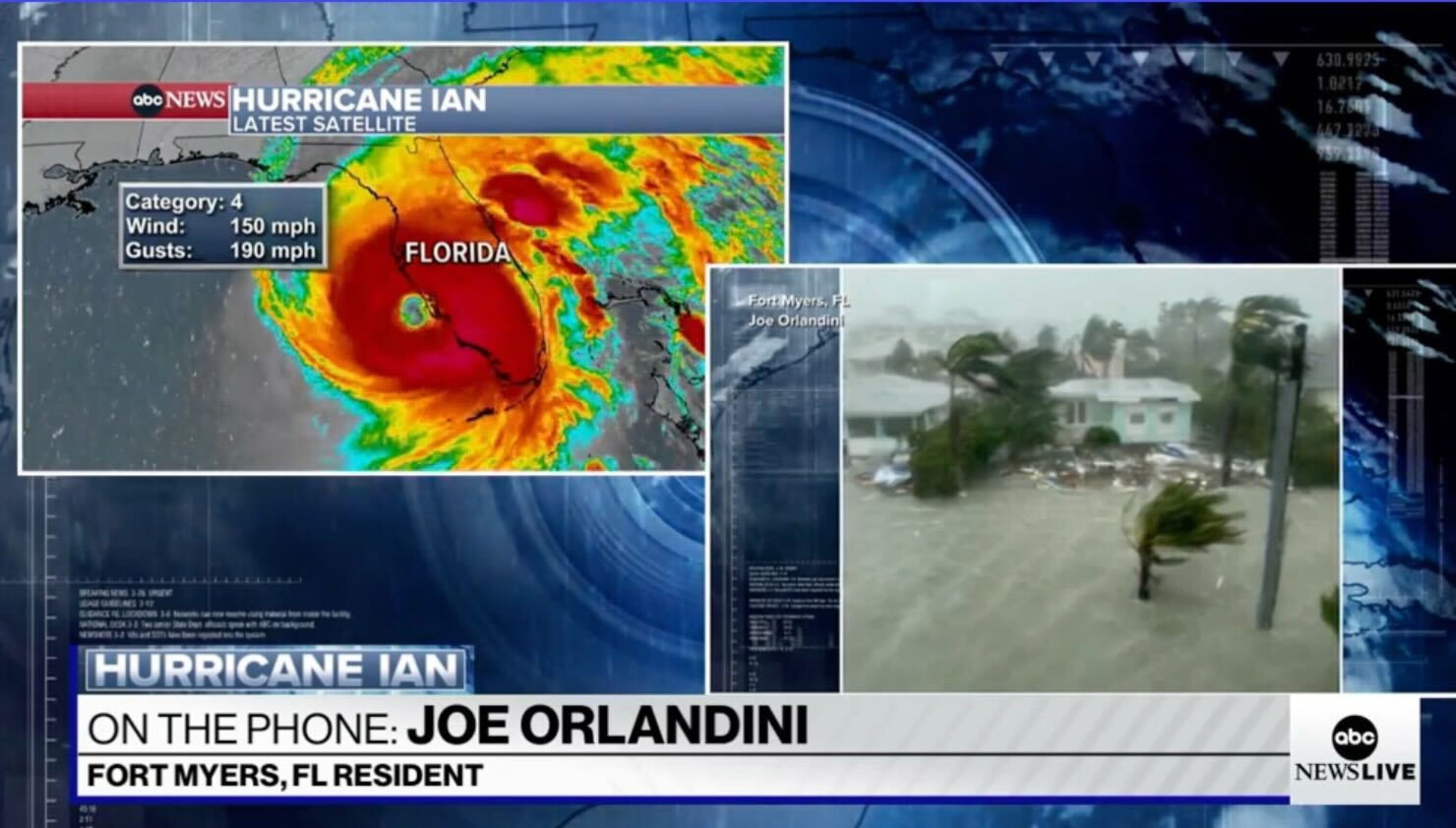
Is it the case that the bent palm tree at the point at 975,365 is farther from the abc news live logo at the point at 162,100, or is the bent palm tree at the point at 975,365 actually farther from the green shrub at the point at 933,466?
the abc news live logo at the point at 162,100

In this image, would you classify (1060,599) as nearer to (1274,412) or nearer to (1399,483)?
(1274,412)

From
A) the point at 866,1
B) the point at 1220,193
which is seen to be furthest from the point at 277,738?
the point at 1220,193

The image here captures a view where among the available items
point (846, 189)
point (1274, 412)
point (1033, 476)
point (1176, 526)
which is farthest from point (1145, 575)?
point (846, 189)

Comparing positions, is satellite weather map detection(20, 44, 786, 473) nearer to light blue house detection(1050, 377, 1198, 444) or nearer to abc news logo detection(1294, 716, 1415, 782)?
light blue house detection(1050, 377, 1198, 444)

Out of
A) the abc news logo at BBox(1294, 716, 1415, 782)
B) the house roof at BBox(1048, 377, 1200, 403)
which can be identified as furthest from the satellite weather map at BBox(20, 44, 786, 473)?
the abc news logo at BBox(1294, 716, 1415, 782)

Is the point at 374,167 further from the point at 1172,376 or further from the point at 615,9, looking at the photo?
the point at 1172,376

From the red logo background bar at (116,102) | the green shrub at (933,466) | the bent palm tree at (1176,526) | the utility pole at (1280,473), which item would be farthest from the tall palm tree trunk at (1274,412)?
the red logo background bar at (116,102)
